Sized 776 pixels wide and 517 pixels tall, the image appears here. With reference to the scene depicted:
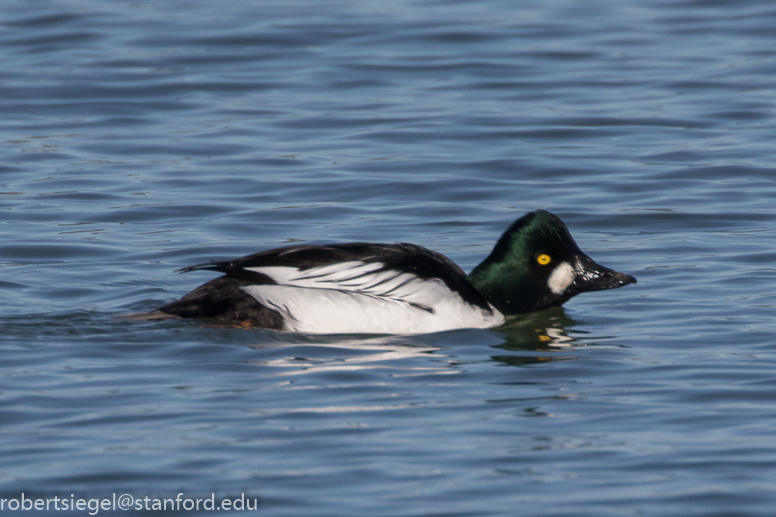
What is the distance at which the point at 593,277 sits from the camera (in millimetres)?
8773

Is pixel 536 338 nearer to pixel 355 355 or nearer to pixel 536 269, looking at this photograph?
pixel 536 269

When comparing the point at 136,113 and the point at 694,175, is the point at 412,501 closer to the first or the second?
the point at 694,175

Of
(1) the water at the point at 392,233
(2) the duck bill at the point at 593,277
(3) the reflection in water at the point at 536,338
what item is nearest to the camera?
(1) the water at the point at 392,233

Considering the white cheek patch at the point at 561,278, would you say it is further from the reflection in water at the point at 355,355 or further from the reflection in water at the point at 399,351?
the reflection in water at the point at 355,355

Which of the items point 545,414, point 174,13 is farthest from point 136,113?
point 545,414

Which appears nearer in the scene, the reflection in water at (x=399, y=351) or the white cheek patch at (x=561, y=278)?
the reflection in water at (x=399, y=351)

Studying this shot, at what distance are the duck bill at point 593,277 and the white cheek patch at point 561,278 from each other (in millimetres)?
34

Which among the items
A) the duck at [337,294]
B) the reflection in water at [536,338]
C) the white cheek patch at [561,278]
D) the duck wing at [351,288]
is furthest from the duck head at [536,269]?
the duck wing at [351,288]

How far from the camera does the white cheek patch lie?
28.9 feet

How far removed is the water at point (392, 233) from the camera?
5.84 metres

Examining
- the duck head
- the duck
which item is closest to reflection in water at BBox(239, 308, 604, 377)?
the duck

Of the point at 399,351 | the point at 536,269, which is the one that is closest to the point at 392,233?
the point at 536,269

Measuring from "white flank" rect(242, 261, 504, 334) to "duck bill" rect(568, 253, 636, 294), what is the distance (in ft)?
3.43

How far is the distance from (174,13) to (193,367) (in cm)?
1320
